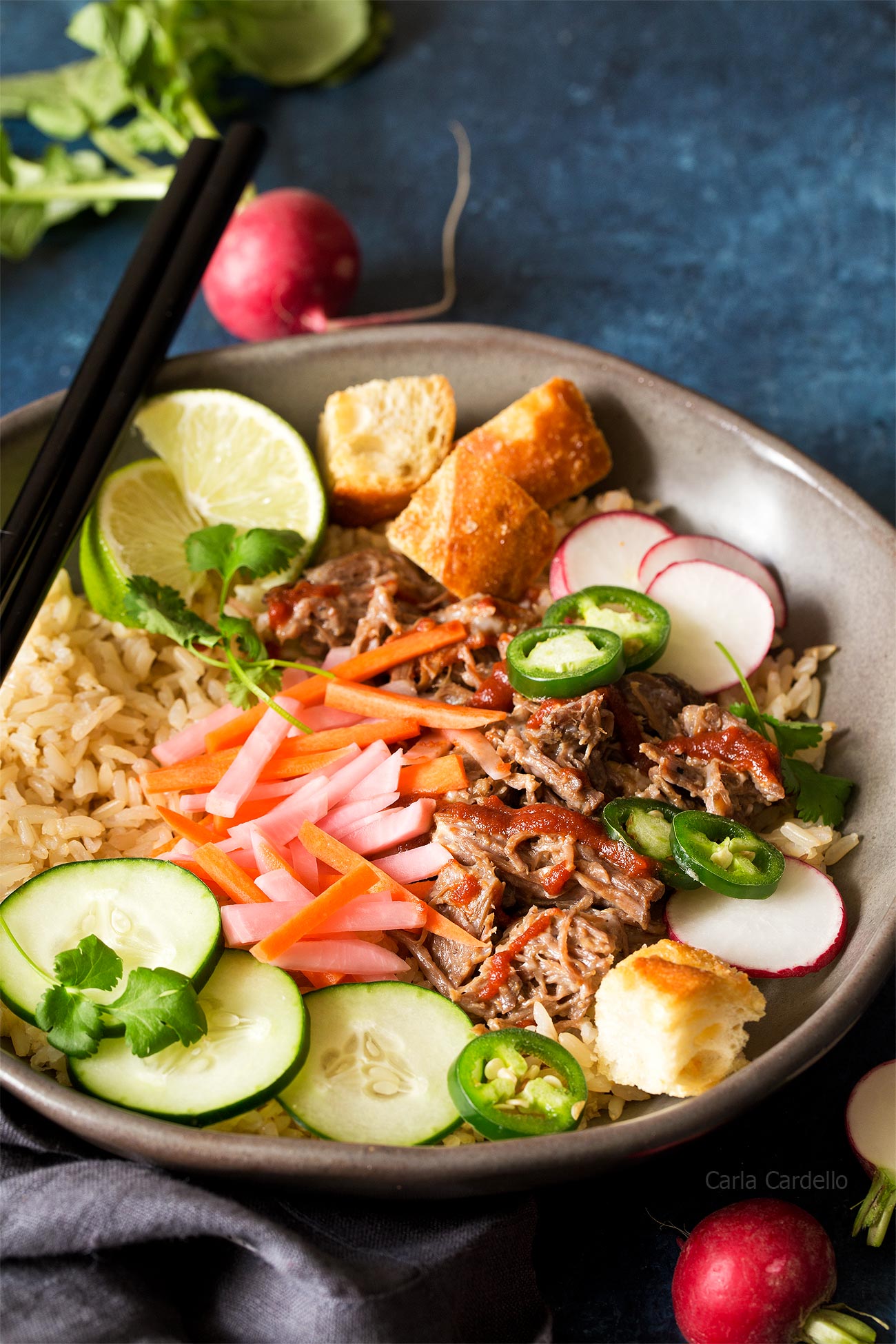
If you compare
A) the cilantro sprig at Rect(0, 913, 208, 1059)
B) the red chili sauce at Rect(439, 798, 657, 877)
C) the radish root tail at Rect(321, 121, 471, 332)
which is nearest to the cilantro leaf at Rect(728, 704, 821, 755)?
the red chili sauce at Rect(439, 798, 657, 877)

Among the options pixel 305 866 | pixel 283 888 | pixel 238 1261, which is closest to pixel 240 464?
pixel 305 866

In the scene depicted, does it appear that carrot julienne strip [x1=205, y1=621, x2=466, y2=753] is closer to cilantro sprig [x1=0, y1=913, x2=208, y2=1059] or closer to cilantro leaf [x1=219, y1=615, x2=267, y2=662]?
cilantro leaf [x1=219, y1=615, x2=267, y2=662]

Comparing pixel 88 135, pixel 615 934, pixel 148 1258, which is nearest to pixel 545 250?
Result: pixel 88 135

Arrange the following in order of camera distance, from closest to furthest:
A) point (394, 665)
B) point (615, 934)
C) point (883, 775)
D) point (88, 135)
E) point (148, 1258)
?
point (148, 1258)
point (615, 934)
point (883, 775)
point (394, 665)
point (88, 135)

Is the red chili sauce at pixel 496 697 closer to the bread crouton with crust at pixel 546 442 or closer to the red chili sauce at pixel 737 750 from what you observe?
the red chili sauce at pixel 737 750

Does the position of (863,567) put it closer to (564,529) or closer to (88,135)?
(564,529)
